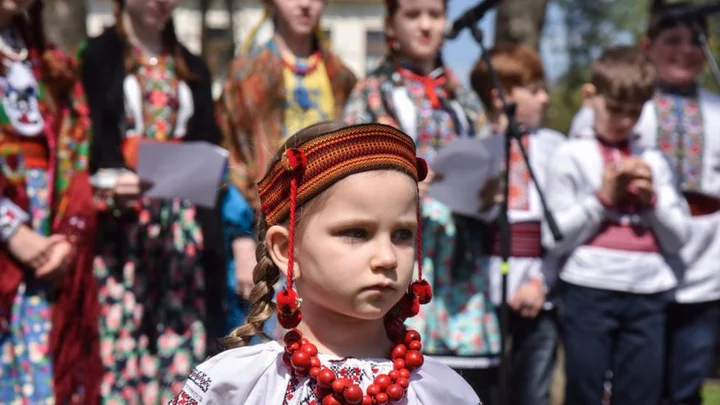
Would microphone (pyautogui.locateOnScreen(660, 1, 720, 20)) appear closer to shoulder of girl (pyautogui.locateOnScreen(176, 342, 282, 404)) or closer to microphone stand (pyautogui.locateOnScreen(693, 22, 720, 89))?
microphone stand (pyautogui.locateOnScreen(693, 22, 720, 89))

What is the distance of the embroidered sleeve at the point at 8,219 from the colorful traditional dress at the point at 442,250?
128 centimetres

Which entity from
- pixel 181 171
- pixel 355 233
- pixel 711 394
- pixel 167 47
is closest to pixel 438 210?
pixel 181 171

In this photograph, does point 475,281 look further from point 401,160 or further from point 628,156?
point 401,160

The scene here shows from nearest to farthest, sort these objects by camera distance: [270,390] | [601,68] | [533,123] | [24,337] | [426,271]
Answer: [270,390] → [24,337] → [426,271] → [601,68] → [533,123]

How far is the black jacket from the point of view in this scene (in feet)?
13.3

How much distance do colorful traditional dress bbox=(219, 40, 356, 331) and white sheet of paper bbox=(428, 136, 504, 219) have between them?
21.8 inches

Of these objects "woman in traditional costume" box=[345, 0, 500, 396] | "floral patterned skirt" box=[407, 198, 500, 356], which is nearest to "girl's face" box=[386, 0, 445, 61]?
"woman in traditional costume" box=[345, 0, 500, 396]

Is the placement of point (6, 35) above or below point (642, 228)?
above

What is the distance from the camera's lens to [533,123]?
187 inches

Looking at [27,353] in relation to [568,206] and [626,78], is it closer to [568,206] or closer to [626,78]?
[568,206]

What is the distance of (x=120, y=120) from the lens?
410 cm

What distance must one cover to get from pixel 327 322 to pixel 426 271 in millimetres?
1786

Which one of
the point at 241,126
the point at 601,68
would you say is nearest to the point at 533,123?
the point at 601,68

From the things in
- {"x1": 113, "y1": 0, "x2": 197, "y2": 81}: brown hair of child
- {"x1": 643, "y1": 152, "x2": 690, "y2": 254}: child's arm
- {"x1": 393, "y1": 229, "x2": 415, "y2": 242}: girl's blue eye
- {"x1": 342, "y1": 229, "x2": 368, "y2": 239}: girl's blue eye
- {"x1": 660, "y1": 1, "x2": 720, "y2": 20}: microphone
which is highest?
{"x1": 660, "y1": 1, "x2": 720, "y2": 20}: microphone
